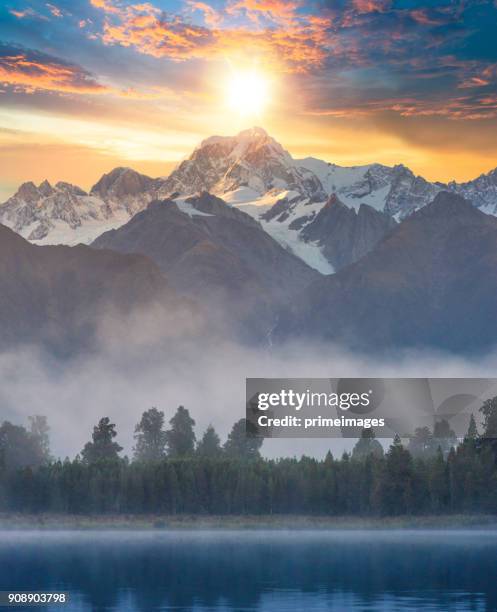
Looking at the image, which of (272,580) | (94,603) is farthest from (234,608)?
(272,580)

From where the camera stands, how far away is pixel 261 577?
507ft

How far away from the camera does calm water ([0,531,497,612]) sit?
13100cm

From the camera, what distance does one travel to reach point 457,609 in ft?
412

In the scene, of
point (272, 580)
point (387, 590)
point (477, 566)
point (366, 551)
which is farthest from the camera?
point (366, 551)

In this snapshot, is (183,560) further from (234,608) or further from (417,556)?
(234,608)

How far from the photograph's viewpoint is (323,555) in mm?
182750

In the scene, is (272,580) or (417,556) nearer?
(272,580)

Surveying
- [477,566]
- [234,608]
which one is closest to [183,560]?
[477,566]

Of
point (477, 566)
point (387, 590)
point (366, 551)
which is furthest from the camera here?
point (366, 551)

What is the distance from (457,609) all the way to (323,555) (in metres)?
58.2

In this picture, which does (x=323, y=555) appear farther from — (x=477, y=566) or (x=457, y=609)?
(x=457, y=609)

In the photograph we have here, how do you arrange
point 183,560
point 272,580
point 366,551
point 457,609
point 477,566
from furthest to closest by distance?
point 366,551 → point 183,560 → point 477,566 → point 272,580 → point 457,609

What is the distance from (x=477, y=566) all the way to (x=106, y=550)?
184 ft

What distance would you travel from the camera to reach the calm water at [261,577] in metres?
131
